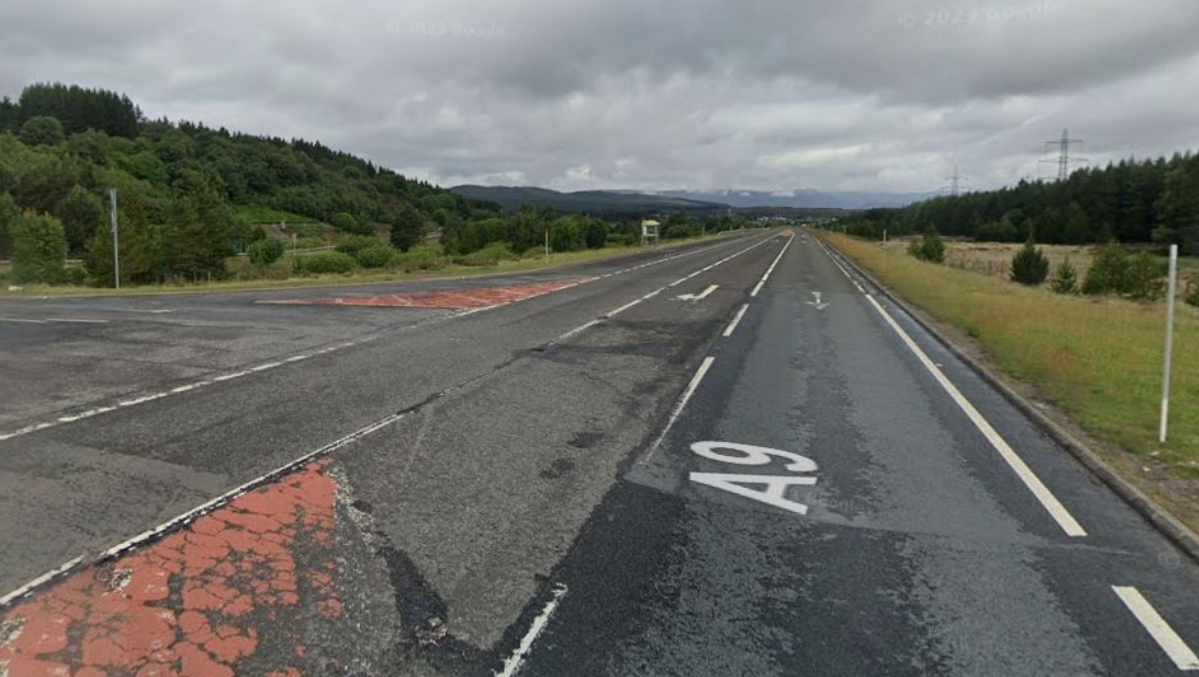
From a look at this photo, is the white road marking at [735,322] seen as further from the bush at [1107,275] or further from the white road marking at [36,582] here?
the bush at [1107,275]

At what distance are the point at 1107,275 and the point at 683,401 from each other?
39.2 meters

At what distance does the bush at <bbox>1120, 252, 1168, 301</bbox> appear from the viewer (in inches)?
1290

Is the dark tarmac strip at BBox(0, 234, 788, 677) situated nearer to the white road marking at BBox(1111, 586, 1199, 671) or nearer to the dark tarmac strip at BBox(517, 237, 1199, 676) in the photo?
the dark tarmac strip at BBox(517, 237, 1199, 676)

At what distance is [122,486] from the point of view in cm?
500

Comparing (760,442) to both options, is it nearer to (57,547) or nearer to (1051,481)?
(1051,481)

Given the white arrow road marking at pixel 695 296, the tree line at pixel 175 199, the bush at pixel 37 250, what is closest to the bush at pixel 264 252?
the tree line at pixel 175 199

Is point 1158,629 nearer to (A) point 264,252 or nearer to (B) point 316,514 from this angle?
(B) point 316,514

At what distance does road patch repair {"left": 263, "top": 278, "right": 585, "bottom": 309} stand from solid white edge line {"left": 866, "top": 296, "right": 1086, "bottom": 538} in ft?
35.9

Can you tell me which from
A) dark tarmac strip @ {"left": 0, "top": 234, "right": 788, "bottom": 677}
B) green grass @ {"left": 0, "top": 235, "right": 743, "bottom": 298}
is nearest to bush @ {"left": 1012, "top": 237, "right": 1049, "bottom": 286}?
green grass @ {"left": 0, "top": 235, "right": 743, "bottom": 298}

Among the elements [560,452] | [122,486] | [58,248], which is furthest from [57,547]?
[58,248]

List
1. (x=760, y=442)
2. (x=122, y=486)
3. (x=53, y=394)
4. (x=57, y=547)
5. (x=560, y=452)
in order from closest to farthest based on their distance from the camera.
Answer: (x=57, y=547)
(x=122, y=486)
(x=560, y=452)
(x=760, y=442)
(x=53, y=394)

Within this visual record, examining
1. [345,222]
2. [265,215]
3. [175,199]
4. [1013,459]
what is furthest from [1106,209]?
[265,215]

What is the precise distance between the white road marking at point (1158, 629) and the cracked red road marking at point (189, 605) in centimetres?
406

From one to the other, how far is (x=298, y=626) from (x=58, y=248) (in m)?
94.7
